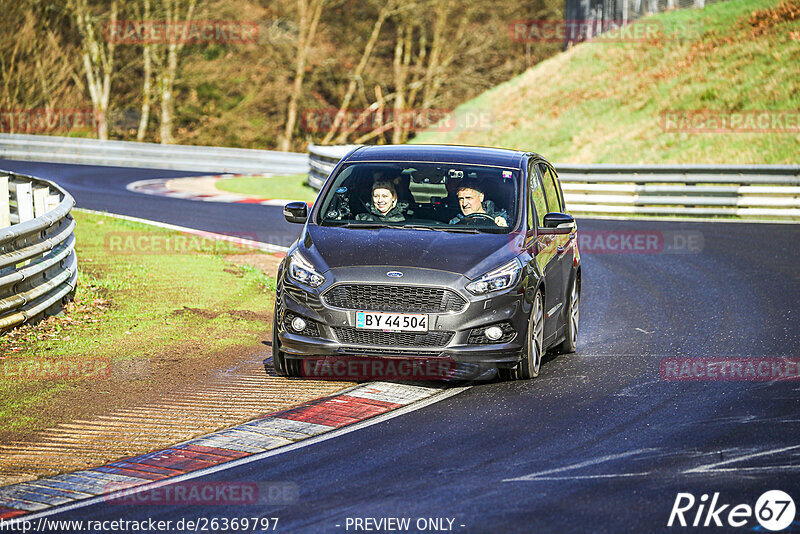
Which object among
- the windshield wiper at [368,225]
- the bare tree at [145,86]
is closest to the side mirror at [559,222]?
the windshield wiper at [368,225]

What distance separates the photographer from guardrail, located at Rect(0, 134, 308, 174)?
119 ft

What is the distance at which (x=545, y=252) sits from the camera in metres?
9.67

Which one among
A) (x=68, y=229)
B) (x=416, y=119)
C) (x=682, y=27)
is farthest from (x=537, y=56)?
(x=68, y=229)

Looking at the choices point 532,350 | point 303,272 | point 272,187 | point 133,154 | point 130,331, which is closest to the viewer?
point 303,272

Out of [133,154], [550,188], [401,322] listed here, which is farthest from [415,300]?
[133,154]

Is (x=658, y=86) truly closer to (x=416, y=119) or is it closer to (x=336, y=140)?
(x=416, y=119)

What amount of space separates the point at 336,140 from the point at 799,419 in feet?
183

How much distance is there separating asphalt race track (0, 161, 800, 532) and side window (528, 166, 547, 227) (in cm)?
133

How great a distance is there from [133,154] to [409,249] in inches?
1158

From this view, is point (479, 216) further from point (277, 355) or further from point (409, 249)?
point (277, 355)

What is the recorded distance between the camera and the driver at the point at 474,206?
944cm

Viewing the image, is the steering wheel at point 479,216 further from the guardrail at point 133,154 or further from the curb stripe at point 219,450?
the guardrail at point 133,154

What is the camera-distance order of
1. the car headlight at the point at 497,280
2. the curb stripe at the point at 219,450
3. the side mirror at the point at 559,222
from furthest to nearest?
1. the side mirror at the point at 559,222
2. the car headlight at the point at 497,280
3. the curb stripe at the point at 219,450

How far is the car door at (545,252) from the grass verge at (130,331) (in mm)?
2967
